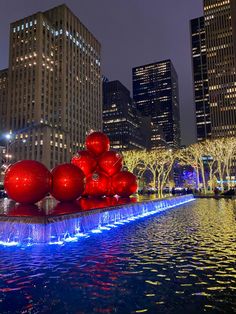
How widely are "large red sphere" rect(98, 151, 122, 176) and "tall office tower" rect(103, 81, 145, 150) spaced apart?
140713 mm

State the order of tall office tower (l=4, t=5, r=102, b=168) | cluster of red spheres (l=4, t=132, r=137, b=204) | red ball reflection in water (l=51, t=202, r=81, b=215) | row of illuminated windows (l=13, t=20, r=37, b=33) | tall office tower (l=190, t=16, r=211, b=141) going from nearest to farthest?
red ball reflection in water (l=51, t=202, r=81, b=215)
cluster of red spheres (l=4, t=132, r=137, b=204)
tall office tower (l=4, t=5, r=102, b=168)
row of illuminated windows (l=13, t=20, r=37, b=33)
tall office tower (l=190, t=16, r=211, b=141)

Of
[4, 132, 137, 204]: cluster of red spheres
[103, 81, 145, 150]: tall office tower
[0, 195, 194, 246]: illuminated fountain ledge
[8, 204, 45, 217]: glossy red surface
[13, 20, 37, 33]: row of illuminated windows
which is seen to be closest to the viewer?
[0, 195, 194, 246]: illuminated fountain ledge

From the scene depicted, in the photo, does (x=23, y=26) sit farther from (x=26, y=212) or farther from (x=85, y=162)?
(x=26, y=212)

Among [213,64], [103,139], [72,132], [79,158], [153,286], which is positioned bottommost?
A: [153,286]

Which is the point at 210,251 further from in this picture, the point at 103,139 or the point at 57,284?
the point at 103,139

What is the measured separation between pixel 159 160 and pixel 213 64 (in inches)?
4098

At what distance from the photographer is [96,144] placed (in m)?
17.3

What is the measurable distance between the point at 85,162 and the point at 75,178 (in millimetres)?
3486

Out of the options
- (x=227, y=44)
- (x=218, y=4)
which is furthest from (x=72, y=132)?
(x=218, y=4)

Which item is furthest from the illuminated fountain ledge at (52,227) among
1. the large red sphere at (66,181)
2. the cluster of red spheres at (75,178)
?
the cluster of red spheres at (75,178)

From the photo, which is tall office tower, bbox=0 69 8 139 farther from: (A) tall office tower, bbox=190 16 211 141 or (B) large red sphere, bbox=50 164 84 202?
(B) large red sphere, bbox=50 164 84 202

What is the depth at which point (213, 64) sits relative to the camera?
136875 mm

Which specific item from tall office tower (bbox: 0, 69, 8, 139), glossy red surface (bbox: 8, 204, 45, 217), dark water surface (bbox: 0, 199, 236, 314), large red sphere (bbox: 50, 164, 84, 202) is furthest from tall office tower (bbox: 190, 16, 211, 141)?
dark water surface (bbox: 0, 199, 236, 314)

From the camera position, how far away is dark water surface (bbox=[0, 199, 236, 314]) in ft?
15.2
